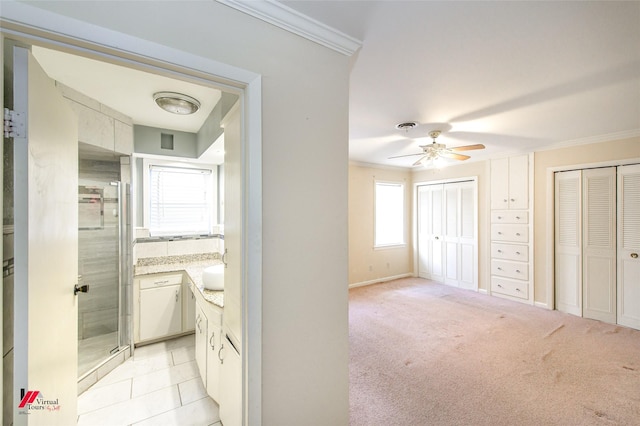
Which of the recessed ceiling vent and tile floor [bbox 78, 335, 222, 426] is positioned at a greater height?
the recessed ceiling vent

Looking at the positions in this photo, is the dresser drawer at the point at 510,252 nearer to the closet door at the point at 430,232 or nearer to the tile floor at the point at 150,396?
the closet door at the point at 430,232

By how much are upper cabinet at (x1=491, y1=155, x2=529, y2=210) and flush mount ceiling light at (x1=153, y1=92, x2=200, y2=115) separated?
4.81 metres

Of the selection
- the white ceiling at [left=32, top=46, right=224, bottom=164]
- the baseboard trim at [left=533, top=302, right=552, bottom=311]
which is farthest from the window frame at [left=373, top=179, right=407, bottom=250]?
the white ceiling at [left=32, top=46, right=224, bottom=164]

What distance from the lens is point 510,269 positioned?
14.3 ft

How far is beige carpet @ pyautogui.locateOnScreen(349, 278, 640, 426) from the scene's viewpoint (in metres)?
1.92

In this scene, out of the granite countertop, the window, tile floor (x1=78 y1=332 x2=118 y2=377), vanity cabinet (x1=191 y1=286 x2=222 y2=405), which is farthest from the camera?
the window

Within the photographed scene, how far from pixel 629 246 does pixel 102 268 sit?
6300mm

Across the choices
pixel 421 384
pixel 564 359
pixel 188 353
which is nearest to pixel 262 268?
pixel 421 384

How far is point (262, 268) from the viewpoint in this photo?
3.86ft

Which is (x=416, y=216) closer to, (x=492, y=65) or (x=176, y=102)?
(x=492, y=65)

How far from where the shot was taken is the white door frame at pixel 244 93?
34.0 inches

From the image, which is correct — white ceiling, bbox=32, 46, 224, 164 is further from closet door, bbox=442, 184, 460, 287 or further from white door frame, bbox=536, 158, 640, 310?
white door frame, bbox=536, 158, 640, 310

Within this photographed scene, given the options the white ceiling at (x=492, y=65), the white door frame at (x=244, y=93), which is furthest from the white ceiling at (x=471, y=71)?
the white door frame at (x=244, y=93)

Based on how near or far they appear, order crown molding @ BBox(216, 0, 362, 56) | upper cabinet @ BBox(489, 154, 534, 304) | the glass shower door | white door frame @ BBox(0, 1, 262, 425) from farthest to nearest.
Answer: upper cabinet @ BBox(489, 154, 534, 304)
the glass shower door
crown molding @ BBox(216, 0, 362, 56)
white door frame @ BBox(0, 1, 262, 425)
